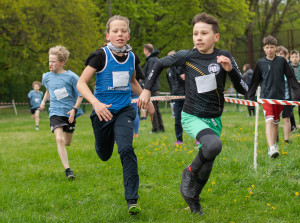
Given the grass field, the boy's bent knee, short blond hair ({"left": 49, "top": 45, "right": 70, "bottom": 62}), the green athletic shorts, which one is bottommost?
the grass field

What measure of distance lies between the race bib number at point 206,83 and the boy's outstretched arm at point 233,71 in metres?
0.18

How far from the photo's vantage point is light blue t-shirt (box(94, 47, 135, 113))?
4844 millimetres

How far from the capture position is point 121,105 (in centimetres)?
494

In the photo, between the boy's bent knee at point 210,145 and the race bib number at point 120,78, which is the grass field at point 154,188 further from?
the race bib number at point 120,78

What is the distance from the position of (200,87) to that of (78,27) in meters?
23.0

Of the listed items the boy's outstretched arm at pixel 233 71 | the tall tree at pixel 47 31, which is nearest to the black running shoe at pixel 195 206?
the boy's outstretched arm at pixel 233 71

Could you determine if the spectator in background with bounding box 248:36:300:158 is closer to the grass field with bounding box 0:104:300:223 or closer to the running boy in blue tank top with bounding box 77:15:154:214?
the grass field with bounding box 0:104:300:223

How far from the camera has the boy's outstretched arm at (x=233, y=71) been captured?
430 cm

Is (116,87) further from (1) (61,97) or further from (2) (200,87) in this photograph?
(1) (61,97)

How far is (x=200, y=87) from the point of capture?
15.0 ft

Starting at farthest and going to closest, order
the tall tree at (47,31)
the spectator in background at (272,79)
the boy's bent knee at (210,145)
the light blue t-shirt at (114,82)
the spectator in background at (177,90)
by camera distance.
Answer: the tall tree at (47,31) < the spectator in background at (177,90) < the spectator in background at (272,79) < the light blue t-shirt at (114,82) < the boy's bent knee at (210,145)

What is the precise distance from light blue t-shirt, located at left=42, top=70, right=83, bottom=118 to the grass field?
1.03 meters

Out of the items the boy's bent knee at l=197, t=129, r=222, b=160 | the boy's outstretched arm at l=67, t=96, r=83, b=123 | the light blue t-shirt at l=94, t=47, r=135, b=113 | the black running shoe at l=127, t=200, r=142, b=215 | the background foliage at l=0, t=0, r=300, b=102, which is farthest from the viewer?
the background foliage at l=0, t=0, r=300, b=102

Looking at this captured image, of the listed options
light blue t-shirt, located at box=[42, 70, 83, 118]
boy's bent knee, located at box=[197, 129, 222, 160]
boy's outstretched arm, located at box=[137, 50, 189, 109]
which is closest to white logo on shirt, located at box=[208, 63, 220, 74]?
boy's outstretched arm, located at box=[137, 50, 189, 109]
